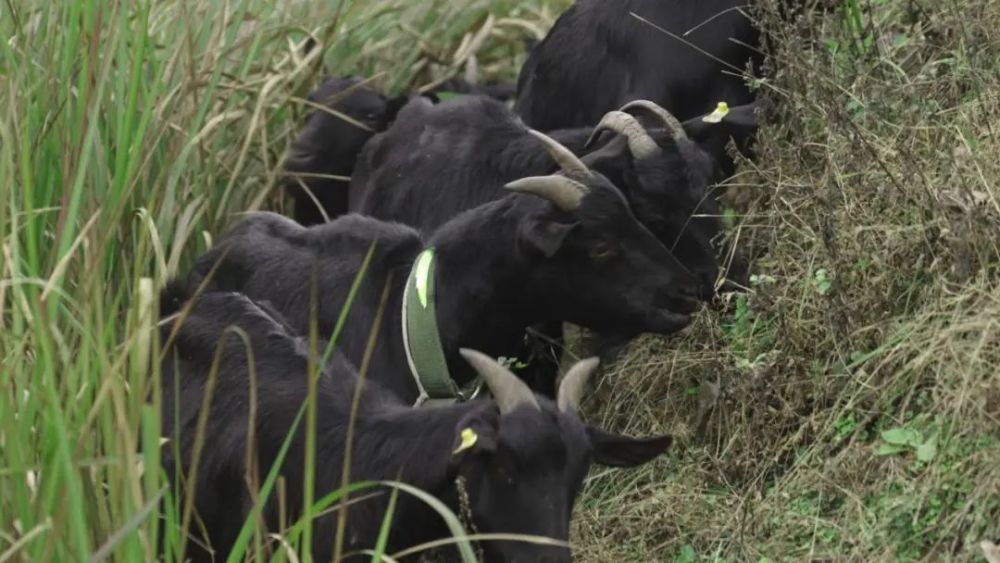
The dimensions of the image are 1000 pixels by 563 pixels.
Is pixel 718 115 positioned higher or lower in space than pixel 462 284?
higher

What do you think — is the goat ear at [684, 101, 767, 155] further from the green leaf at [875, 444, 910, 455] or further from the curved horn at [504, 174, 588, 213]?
the green leaf at [875, 444, 910, 455]

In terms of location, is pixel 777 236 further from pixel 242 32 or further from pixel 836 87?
pixel 242 32

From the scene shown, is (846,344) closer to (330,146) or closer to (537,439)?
(537,439)

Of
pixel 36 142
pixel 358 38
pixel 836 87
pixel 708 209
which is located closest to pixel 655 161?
pixel 708 209

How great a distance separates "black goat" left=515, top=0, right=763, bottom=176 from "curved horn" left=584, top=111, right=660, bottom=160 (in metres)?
0.41

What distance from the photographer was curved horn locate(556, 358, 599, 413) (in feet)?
17.5

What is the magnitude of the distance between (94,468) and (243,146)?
359 centimetres

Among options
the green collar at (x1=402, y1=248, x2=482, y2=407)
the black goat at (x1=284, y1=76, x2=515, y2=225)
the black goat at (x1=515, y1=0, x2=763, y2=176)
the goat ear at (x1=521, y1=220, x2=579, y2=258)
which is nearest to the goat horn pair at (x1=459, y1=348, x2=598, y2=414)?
the green collar at (x1=402, y1=248, x2=482, y2=407)

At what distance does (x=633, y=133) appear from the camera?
24.2 feet

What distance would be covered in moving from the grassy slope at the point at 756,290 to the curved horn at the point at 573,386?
2.79 feet

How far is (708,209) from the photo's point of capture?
730cm

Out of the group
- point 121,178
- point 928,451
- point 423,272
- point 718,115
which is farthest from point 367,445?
point 718,115

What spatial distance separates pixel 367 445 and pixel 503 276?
1374mm

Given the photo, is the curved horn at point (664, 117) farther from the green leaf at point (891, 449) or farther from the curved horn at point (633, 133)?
the green leaf at point (891, 449)
